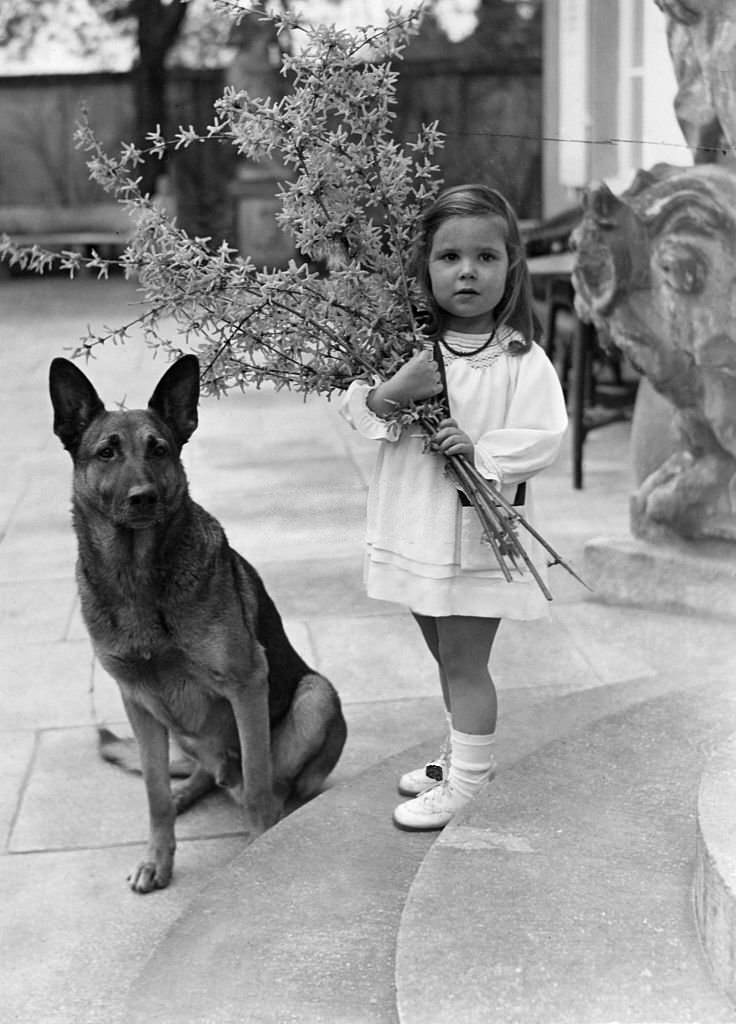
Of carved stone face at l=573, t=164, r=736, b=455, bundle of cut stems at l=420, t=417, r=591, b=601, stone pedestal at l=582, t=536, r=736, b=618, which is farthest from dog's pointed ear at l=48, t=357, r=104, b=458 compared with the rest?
stone pedestal at l=582, t=536, r=736, b=618

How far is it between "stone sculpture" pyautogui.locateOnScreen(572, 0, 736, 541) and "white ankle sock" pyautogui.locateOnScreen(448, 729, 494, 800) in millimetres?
2135

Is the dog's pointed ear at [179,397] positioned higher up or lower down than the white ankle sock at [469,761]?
higher up

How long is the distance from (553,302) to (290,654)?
5292mm

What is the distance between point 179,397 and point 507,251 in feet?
2.88

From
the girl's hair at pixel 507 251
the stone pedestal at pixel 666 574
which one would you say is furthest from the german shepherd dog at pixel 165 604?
the stone pedestal at pixel 666 574

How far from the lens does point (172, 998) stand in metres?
2.72

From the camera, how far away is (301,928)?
9.58ft

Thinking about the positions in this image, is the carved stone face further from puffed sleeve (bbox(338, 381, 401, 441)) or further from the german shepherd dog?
the german shepherd dog

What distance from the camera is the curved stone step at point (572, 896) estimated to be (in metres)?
2.38

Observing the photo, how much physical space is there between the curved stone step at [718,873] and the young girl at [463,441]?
0.79 m

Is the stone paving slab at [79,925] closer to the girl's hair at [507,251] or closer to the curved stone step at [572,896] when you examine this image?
the curved stone step at [572,896]

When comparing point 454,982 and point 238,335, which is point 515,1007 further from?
point 238,335

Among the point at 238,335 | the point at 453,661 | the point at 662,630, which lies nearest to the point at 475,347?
the point at 238,335

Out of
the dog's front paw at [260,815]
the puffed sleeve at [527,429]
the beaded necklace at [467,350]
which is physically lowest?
the dog's front paw at [260,815]
